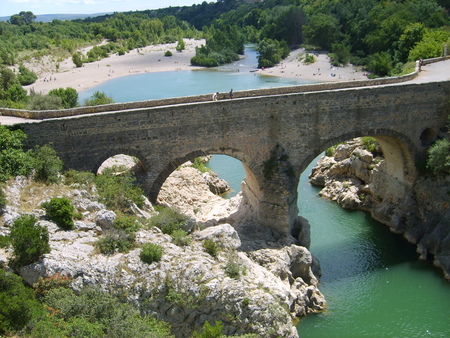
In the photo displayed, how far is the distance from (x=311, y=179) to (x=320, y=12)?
57.8m

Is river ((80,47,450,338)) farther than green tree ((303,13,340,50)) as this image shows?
No

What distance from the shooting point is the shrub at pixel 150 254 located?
41.9ft

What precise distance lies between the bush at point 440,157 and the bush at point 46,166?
15522 millimetres

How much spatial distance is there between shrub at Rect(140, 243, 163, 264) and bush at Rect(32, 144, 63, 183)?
445cm

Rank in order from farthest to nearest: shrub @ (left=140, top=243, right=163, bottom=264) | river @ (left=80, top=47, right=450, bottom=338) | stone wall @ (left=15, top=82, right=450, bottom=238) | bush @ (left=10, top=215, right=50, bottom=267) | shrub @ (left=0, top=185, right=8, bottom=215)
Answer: stone wall @ (left=15, top=82, right=450, bottom=238) < river @ (left=80, top=47, right=450, bottom=338) < shrub @ (left=0, top=185, right=8, bottom=215) < shrub @ (left=140, top=243, right=163, bottom=264) < bush @ (left=10, top=215, right=50, bottom=267)

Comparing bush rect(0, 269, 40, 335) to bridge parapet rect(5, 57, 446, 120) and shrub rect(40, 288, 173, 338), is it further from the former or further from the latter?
bridge parapet rect(5, 57, 446, 120)

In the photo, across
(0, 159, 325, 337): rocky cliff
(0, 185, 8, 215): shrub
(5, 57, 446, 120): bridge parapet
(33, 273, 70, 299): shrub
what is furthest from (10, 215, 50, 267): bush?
(5, 57, 446, 120): bridge parapet

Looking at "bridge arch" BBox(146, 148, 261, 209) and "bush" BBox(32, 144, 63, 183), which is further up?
"bush" BBox(32, 144, 63, 183)

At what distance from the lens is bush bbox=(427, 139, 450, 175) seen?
20.1m

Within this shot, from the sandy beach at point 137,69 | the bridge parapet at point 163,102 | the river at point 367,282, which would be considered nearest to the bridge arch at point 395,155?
the river at point 367,282

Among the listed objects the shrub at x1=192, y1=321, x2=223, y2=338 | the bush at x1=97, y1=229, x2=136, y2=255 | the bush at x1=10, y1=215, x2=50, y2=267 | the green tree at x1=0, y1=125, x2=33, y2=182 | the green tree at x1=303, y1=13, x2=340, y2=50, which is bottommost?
the shrub at x1=192, y1=321, x2=223, y2=338

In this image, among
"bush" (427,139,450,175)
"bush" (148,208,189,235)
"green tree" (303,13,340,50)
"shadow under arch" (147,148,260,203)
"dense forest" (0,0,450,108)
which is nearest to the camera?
"bush" (148,208,189,235)

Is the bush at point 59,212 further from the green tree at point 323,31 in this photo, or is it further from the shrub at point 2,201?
the green tree at point 323,31

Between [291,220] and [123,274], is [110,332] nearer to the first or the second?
[123,274]
